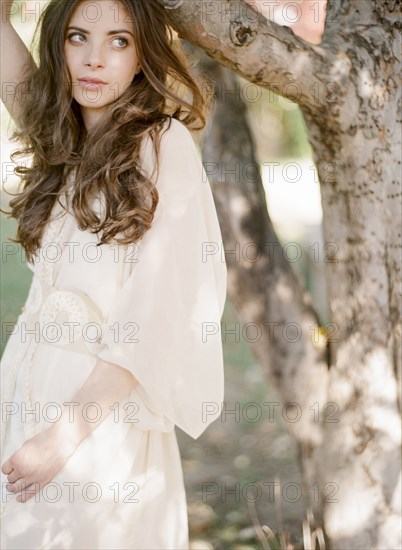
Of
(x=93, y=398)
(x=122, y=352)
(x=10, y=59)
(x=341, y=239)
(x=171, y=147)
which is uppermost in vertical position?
(x=10, y=59)

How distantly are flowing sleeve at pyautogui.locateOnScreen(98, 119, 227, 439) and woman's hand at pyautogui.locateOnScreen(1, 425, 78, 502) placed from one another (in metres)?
0.21

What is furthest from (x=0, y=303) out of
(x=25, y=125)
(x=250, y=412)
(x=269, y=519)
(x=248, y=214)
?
(x=25, y=125)

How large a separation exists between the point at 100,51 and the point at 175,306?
64 centimetres

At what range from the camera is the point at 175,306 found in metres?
1.95

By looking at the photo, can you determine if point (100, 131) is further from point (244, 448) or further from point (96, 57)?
point (244, 448)

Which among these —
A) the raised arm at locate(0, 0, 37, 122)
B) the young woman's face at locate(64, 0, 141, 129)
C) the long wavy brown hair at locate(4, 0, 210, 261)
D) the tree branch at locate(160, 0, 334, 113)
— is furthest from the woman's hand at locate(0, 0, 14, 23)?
the tree branch at locate(160, 0, 334, 113)

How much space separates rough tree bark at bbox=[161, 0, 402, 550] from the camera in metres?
2.30

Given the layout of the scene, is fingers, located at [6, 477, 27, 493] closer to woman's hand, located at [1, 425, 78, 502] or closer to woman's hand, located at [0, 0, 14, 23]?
woman's hand, located at [1, 425, 78, 502]

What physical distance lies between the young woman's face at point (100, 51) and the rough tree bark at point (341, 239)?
0.65ft

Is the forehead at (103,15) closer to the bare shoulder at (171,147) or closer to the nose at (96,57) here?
the nose at (96,57)

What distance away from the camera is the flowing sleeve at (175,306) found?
192cm

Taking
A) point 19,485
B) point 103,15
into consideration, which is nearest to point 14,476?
point 19,485

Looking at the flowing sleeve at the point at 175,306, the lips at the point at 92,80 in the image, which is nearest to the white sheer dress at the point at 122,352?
the flowing sleeve at the point at 175,306

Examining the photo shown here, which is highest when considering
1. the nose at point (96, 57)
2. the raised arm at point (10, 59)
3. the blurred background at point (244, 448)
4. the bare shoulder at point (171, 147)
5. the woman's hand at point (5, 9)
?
the woman's hand at point (5, 9)
